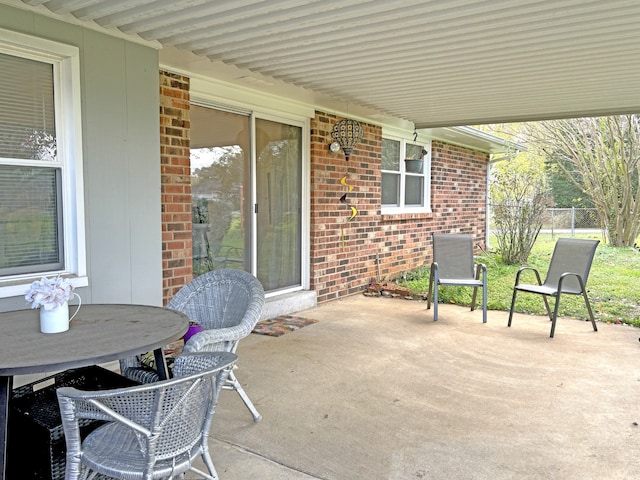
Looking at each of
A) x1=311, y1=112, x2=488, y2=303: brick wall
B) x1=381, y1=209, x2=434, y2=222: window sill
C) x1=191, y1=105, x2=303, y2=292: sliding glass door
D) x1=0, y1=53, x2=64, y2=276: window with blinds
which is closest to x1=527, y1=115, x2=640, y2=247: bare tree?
x1=311, y1=112, x2=488, y2=303: brick wall

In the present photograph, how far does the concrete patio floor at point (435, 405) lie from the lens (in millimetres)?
2488

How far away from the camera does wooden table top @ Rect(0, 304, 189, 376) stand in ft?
5.98

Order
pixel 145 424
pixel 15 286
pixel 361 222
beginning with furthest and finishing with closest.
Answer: pixel 361 222 < pixel 15 286 < pixel 145 424

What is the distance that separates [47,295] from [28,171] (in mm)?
1341

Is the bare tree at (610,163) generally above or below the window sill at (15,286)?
above

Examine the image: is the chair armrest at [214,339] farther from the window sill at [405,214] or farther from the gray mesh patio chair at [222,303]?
the window sill at [405,214]

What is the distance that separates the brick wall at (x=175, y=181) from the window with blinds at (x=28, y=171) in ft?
3.33

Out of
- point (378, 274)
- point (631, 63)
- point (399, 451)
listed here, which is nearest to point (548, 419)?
point (399, 451)

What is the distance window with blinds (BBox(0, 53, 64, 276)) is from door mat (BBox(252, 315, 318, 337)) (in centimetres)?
217

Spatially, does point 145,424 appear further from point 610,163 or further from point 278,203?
point 610,163

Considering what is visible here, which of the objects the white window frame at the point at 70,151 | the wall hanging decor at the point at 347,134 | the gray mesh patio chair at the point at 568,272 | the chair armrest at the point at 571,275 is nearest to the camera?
the white window frame at the point at 70,151

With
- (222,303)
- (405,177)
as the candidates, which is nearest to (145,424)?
(222,303)

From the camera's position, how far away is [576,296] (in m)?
6.75

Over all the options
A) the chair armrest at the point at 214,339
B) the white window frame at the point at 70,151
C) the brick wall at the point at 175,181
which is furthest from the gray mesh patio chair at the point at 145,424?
the brick wall at the point at 175,181
